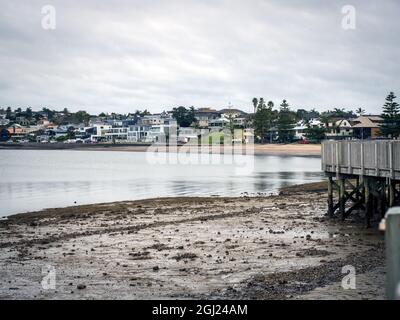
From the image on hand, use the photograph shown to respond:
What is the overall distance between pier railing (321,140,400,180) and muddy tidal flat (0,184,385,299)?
8.52ft

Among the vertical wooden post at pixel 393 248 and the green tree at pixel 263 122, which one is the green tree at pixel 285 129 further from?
the vertical wooden post at pixel 393 248

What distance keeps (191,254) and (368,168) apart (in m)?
9.20

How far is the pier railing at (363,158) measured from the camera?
21172 millimetres

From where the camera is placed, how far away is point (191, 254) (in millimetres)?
19734

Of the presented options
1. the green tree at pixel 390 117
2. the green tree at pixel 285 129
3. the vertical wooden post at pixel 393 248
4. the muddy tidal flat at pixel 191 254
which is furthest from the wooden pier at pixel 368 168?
the green tree at pixel 285 129

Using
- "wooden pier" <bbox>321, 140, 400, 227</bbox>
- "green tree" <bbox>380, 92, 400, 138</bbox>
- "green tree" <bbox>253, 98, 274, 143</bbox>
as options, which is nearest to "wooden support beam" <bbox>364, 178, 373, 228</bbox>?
"wooden pier" <bbox>321, 140, 400, 227</bbox>

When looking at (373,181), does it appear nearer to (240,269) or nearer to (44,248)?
(240,269)

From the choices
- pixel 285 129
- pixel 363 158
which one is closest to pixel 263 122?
pixel 285 129

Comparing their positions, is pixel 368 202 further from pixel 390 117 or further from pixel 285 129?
pixel 285 129

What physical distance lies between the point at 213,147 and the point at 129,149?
3559cm

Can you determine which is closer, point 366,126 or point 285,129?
point 366,126

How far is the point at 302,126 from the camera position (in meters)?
178

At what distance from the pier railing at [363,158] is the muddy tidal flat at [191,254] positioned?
8.52 feet
